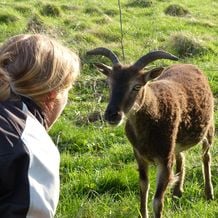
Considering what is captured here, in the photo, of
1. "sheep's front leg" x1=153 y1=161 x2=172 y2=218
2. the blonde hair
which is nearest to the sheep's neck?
"sheep's front leg" x1=153 y1=161 x2=172 y2=218

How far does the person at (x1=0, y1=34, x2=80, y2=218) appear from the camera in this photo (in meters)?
2.21

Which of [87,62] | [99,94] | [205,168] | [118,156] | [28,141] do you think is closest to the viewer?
[28,141]

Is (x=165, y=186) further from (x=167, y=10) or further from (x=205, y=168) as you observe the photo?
(x=167, y=10)

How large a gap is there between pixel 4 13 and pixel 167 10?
548cm

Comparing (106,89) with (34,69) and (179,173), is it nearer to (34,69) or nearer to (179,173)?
(179,173)

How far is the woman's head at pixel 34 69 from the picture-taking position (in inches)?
97.7

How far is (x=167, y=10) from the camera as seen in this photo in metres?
17.1

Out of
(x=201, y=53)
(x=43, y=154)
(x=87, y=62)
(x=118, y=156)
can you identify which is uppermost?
(x=43, y=154)

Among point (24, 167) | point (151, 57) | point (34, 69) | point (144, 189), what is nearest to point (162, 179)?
point (144, 189)

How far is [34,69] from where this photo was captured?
247 cm

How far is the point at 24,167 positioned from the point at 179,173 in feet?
13.0

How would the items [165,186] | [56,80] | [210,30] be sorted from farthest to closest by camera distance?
[210,30] < [165,186] < [56,80]

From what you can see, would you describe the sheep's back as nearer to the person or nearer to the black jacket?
the person

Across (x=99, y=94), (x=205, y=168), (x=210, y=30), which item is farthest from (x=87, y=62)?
(x=210, y=30)
